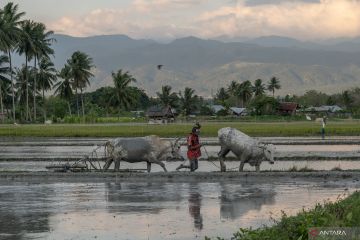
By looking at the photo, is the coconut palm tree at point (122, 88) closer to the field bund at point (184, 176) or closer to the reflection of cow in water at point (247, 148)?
the reflection of cow in water at point (247, 148)

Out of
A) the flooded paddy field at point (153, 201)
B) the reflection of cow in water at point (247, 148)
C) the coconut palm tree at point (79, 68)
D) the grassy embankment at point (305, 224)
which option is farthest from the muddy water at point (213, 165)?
the coconut palm tree at point (79, 68)

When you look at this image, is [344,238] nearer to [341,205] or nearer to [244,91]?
[341,205]

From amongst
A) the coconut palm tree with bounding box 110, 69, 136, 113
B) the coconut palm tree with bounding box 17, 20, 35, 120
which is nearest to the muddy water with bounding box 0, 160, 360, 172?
the coconut palm tree with bounding box 17, 20, 35, 120

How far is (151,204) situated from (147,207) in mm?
520

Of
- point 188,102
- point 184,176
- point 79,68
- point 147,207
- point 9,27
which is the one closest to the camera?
point 147,207

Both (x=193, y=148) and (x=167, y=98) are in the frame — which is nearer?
(x=193, y=148)

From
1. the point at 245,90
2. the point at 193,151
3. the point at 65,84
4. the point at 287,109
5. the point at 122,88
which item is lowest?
the point at 193,151

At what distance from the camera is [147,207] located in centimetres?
1644

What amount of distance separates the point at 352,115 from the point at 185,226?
141583 mm

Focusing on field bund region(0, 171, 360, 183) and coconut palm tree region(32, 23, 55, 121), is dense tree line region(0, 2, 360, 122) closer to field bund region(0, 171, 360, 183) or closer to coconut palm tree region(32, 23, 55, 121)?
coconut palm tree region(32, 23, 55, 121)

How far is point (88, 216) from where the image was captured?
1516 cm

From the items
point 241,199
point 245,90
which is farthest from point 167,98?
point 241,199

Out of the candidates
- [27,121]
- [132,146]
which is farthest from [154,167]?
A: [27,121]

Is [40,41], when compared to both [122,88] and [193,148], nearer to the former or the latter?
[122,88]
